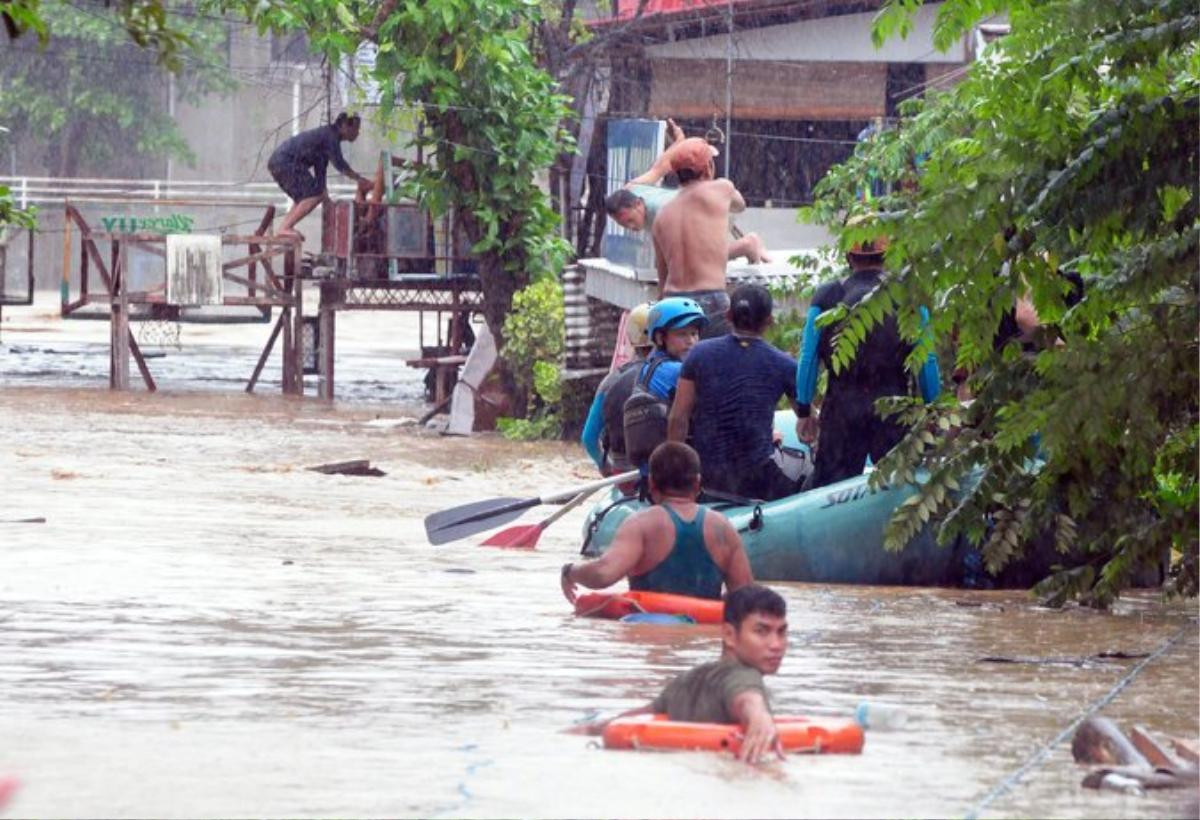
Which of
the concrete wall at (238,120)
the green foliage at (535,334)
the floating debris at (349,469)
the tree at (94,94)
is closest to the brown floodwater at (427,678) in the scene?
the floating debris at (349,469)

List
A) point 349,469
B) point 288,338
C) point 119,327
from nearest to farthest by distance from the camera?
point 349,469, point 288,338, point 119,327

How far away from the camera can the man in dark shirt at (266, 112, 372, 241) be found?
82.1 feet

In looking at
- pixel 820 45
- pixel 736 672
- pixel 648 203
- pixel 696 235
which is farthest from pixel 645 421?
pixel 820 45

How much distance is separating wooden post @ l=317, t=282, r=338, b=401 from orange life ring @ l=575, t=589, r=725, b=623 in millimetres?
16987

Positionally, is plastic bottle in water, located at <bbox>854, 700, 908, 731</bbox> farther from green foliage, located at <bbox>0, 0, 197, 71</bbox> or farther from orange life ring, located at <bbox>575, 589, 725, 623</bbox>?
green foliage, located at <bbox>0, 0, 197, 71</bbox>

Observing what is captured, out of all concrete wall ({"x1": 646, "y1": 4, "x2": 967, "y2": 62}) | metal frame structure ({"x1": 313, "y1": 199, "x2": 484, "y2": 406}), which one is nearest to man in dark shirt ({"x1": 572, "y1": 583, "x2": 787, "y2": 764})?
metal frame structure ({"x1": 313, "y1": 199, "x2": 484, "y2": 406})

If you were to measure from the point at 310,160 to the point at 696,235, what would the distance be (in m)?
13.0

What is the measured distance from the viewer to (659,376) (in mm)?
11539

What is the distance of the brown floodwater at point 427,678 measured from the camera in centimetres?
588

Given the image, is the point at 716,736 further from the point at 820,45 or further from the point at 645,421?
the point at 820,45

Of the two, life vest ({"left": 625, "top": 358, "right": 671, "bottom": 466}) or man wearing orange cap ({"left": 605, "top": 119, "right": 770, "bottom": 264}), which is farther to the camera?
man wearing orange cap ({"left": 605, "top": 119, "right": 770, "bottom": 264})

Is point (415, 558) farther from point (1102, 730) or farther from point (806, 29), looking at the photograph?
point (806, 29)

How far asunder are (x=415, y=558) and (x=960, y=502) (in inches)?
133

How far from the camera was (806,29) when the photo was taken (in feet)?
86.1
